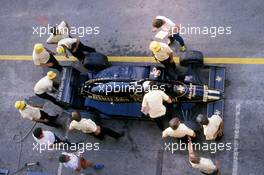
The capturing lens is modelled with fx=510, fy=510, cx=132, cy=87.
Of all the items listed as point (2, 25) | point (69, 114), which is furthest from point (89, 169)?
point (2, 25)

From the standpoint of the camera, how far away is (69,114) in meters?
12.1

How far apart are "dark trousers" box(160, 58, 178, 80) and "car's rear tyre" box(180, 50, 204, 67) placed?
0.27 metres

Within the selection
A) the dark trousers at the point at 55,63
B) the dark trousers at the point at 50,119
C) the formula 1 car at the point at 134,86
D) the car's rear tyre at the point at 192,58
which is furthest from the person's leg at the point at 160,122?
the dark trousers at the point at 55,63

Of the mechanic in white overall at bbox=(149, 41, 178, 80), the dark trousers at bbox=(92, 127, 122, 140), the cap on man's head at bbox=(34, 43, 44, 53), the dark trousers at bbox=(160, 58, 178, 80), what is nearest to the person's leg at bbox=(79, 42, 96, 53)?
the cap on man's head at bbox=(34, 43, 44, 53)

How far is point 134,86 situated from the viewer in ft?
35.3

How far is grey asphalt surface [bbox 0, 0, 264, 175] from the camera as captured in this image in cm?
1098

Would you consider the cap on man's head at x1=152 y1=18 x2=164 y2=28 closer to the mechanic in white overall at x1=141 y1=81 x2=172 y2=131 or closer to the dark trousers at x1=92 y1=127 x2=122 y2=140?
the mechanic in white overall at x1=141 y1=81 x2=172 y2=131

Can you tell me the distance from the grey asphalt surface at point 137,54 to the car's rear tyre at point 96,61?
2.28ft

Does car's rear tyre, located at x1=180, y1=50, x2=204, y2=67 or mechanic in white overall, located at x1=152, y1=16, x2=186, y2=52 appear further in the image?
car's rear tyre, located at x1=180, y1=50, x2=204, y2=67

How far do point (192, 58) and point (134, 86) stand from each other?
1.52 meters

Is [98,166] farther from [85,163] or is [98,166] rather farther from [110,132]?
[110,132]

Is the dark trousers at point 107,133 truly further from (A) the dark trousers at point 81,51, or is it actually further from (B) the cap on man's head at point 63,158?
(A) the dark trousers at point 81,51

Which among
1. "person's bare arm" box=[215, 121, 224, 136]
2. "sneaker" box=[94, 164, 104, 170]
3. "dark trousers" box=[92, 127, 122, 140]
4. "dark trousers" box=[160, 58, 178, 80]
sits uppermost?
"dark trousers" box=[160, 58, 178, 80]

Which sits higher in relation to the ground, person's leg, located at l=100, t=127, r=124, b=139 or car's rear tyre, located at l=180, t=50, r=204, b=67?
car's rear tyre, located at l=180, t=50, r=204, b=67
